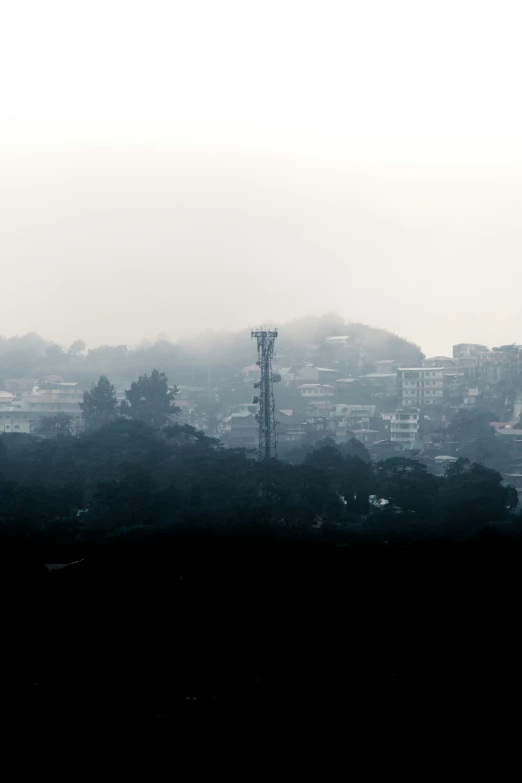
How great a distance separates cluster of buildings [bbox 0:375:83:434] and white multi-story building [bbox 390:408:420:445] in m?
13.3

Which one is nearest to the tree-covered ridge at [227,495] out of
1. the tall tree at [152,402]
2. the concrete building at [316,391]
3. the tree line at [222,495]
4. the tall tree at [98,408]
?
the tree line at [222,495]

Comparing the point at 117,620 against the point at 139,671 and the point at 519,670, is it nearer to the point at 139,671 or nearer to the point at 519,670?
the point at 139,671

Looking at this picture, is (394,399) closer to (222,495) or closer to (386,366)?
(386,366)

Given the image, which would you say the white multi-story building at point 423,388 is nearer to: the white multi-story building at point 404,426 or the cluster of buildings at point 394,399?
the cluster of buildings at point 394,399

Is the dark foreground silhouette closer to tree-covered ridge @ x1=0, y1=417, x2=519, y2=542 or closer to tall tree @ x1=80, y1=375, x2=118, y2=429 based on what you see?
tree-covered ridge @ x1=0, y1=417, x2=519, y2=542

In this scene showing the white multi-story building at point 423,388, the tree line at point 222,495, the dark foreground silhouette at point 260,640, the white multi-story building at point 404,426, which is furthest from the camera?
the white multi-story building at point 423,388

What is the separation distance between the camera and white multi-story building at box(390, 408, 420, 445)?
60.5 m

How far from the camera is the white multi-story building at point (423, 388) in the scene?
70250mm

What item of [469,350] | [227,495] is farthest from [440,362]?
[227,495]

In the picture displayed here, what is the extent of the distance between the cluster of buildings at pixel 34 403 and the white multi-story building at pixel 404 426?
13320 mm

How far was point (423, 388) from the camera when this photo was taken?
7081 cm

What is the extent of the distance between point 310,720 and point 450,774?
5.67ft

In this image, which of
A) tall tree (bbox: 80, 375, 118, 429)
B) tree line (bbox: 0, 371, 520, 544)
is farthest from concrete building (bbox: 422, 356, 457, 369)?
tree line (bbox: 0, 371, 520, 544)

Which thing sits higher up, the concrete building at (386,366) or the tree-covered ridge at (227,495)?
the concrete building at (386,366)
